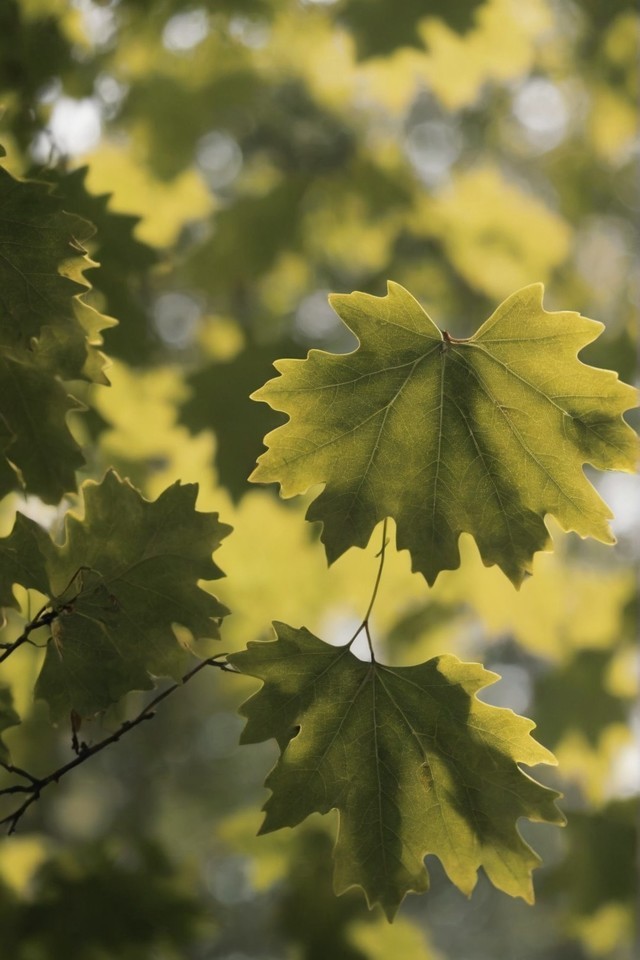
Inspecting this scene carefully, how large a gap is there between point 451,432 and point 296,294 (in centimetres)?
361

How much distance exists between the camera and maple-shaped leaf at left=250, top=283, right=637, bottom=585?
127cm

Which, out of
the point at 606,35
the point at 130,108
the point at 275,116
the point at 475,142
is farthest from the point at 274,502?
the point at 475,142

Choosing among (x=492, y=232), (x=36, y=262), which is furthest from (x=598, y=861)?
(x=36, y=262)

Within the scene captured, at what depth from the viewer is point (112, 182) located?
12.0 feet

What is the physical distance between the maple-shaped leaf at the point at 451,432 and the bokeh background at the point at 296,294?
95 cm

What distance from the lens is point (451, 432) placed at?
1.32 m

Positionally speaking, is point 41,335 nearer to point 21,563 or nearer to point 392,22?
point 21,563

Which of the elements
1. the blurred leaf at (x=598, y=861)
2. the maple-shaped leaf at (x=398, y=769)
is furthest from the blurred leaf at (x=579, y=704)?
the maple-shaped leaf at (x=398, y=769)

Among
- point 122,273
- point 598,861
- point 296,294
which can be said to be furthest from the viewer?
point 296,294

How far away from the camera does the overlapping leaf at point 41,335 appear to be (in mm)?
1175

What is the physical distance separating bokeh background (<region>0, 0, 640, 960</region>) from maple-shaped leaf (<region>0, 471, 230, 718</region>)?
85 cm

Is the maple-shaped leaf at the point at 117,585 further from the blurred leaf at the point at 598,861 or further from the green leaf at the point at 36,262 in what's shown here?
the blurred leaf at the point at 598,861

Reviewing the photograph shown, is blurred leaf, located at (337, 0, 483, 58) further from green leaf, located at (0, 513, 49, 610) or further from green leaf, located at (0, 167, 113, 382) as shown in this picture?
green leaf, located at (0, 513, 49, 610)

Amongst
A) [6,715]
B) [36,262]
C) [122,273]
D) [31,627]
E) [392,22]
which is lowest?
[6,715]
